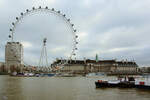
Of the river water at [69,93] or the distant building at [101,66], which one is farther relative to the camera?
the distant building at [101,66]

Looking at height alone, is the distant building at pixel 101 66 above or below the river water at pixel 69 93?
above

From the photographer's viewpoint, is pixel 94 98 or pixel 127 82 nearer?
pixel 94 98

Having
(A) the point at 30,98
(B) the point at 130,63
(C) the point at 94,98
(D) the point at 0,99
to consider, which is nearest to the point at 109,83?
(C) the point at 94,98

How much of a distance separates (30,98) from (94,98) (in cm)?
524

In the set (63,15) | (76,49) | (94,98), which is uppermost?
(63,15)

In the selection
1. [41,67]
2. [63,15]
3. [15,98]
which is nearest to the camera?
[15,98]

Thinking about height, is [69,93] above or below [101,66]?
below

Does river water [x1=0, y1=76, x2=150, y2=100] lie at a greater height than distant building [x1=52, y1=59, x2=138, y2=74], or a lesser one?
lesser

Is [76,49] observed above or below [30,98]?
above

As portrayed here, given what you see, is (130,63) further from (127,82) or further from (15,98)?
(15,98)

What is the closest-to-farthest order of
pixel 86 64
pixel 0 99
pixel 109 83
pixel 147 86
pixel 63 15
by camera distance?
1. pixel 0 99
2. pixel 147 86
3. pixel 109 83
4. pixel 63 15
5. pixel 86 64

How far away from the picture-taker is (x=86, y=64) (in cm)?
16025

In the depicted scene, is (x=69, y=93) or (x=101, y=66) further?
(x=101, y=66)

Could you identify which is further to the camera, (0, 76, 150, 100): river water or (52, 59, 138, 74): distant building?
(52, 59, 138, 74): distant building
